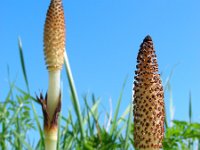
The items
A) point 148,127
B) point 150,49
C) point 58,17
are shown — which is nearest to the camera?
point 148,127

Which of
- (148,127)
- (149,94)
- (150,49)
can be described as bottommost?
(148,127)

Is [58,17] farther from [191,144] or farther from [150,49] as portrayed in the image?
[191,144]

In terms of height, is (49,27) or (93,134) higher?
(49,27)

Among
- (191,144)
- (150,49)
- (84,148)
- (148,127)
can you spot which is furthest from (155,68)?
(191,144)

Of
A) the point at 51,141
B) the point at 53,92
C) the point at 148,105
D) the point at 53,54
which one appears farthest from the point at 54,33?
the point at 148,105

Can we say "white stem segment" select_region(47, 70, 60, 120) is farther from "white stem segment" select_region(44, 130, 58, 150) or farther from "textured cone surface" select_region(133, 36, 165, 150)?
"textured cone surface" select_region(133, 36, 165, 150)

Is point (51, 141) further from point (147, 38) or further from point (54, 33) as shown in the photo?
point (147, 38)

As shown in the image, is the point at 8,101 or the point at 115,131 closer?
the point at 115,131
